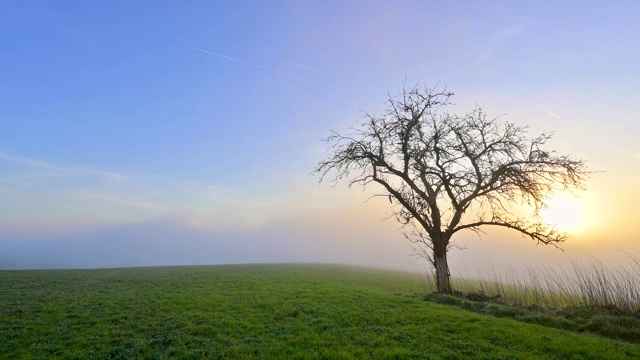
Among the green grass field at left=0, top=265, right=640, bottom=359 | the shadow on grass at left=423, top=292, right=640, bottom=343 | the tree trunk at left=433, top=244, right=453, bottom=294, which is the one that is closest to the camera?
the green grass field at left=0, top=265, right=640, bottom=359

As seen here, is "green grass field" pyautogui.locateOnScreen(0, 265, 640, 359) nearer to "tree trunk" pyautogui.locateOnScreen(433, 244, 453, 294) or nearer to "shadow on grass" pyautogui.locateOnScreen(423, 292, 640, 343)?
"shadow on grass" pyautogui.locateOnScreen(423, 292, 640, 343)

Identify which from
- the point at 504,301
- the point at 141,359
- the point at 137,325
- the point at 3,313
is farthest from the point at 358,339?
the point at 3,313

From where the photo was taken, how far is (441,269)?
25.1 metres

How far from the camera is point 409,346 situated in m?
11.5

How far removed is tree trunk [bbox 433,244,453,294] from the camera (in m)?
24.7

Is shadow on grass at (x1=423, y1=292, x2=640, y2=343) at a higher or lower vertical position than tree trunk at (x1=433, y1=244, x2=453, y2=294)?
lower

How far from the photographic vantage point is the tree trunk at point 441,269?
24656 mm

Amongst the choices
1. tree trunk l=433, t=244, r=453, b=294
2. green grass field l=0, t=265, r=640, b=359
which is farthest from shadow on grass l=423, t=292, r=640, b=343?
tree trunk l=433, t=244, r=453, b=294

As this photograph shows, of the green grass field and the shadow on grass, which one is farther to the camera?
the shadow on grass

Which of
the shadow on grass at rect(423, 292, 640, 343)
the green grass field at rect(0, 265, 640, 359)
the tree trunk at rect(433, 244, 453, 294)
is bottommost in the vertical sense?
the shadow on grass at rect(423, 292, 640, 343)

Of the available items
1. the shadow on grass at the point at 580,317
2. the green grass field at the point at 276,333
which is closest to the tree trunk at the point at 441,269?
the shadow on grass at the point at 580,317

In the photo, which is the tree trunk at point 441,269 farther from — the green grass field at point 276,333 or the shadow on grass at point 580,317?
the green grass field at point 276,333

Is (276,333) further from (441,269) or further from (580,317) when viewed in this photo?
(441,269)

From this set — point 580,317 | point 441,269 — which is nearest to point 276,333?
point 580,317
